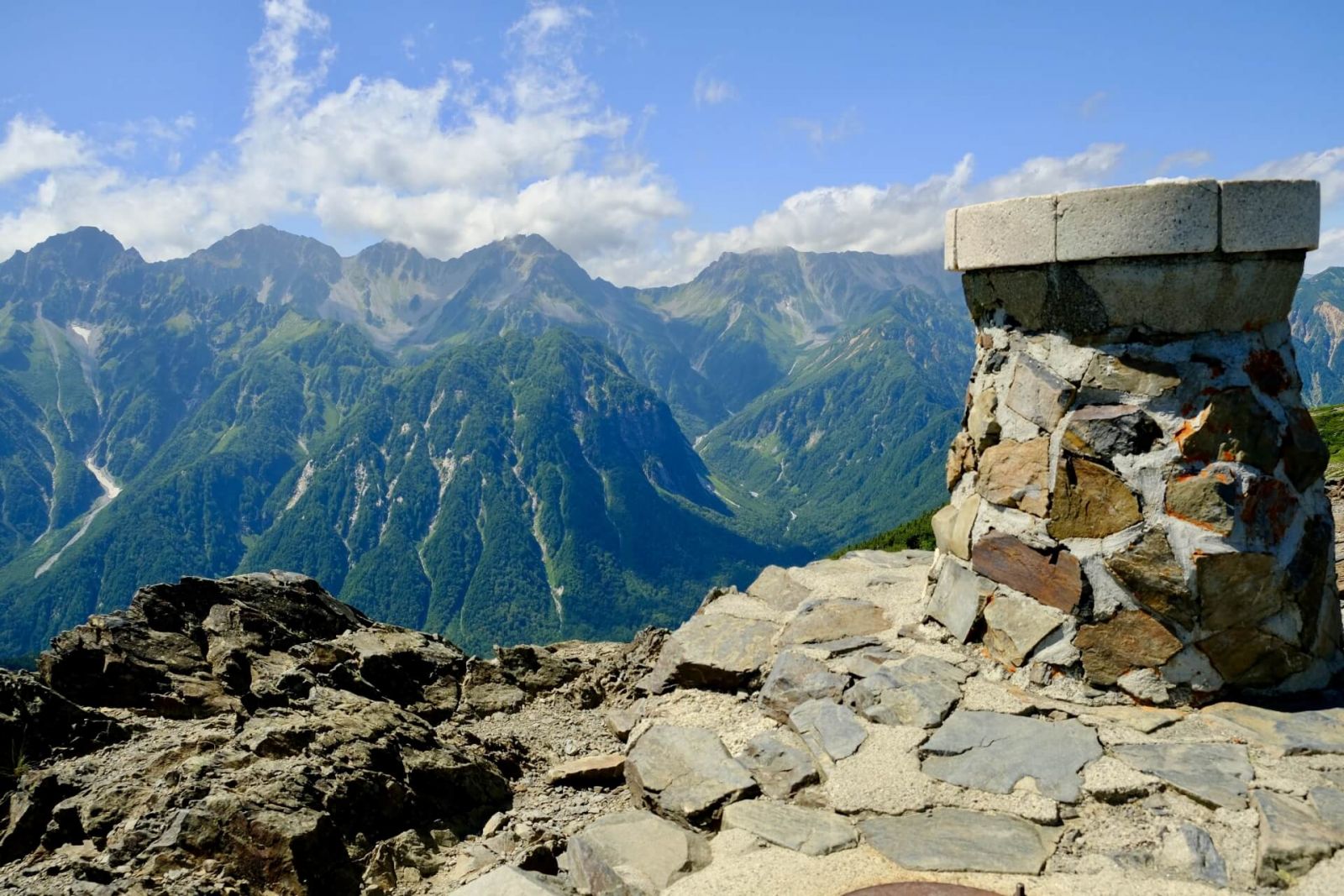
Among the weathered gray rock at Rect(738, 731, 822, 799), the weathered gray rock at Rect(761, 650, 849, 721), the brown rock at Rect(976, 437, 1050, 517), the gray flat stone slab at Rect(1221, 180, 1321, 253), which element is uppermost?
the gray flat stone slab at Rect(1221, 180, 1321, 253)

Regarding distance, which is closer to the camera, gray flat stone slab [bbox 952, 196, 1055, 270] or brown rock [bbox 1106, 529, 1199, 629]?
brown rock [bbox 1106, 529, 1199, 629]

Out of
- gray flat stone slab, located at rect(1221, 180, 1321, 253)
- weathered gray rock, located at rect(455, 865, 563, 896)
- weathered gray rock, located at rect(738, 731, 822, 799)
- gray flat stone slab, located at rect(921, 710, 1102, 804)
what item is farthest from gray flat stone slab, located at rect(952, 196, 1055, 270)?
weathered gray rock, located at rect(455, 865, 563, 896)

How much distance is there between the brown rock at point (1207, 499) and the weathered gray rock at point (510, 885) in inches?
205

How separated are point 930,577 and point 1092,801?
319cm

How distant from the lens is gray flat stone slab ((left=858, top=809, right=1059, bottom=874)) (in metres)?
5.09

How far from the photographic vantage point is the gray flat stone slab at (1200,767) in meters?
5.35

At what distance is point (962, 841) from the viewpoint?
5320 mm

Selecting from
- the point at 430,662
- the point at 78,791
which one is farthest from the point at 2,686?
the point at 430,662

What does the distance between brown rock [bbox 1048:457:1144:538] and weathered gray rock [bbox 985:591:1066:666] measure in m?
0.63

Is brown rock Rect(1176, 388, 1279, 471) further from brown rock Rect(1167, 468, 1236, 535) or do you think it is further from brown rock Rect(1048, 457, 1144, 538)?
brown rock Rect(1048, 457, 1144, 538)

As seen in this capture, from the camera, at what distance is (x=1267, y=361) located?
6.84 metres

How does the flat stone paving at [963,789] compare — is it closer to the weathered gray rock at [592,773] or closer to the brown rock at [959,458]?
the weathered gray rock at [592,773]

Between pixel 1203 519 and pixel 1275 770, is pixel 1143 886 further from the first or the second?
pixel 1203 519

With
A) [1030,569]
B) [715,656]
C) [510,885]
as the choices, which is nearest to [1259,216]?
[1030,569]
